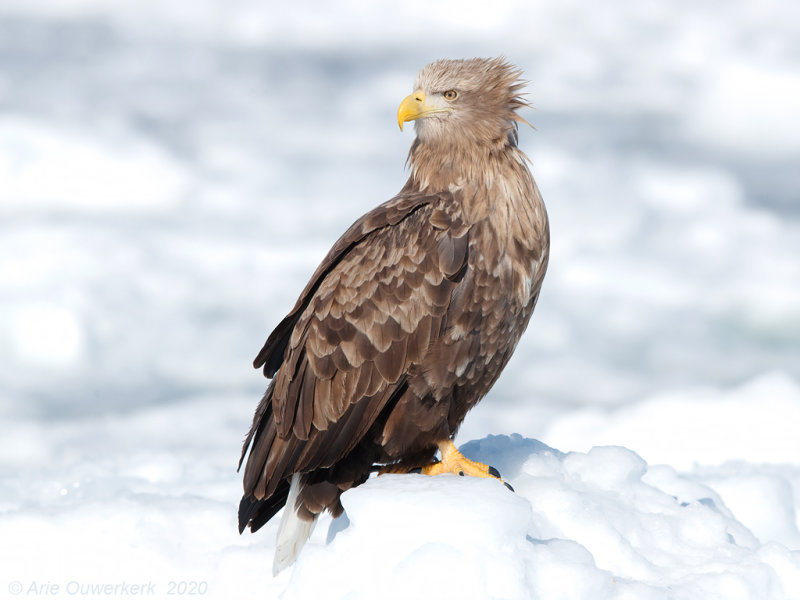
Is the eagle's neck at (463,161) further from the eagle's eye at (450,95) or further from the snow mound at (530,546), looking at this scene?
the snow mound at (530,546)

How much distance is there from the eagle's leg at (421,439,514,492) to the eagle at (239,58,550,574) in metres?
0.01

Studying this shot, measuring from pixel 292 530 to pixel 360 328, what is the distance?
1.90 meters

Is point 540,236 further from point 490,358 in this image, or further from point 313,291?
point 313,291

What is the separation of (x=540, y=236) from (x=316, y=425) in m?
2.36

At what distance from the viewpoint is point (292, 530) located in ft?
23.9

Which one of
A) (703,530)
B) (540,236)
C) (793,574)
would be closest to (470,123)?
(540,236)

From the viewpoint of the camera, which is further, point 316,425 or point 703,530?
point 703,530

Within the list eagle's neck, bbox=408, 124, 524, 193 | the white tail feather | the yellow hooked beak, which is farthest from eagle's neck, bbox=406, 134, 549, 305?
the white tail feather

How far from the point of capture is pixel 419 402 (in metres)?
6.74

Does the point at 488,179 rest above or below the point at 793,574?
above

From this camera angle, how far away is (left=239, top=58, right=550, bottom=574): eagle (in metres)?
6.62

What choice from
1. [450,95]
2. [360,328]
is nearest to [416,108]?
[450,95]

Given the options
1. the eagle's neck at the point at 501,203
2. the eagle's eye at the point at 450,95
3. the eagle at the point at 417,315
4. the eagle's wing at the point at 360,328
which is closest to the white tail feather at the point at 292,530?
the eagle at the point at 417,315

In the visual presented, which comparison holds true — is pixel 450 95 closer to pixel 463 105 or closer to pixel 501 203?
pixel 463 105
